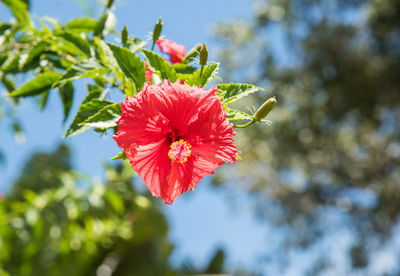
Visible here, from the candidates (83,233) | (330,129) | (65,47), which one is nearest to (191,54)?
(65,47)

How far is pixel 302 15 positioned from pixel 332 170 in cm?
323

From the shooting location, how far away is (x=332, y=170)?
752cm

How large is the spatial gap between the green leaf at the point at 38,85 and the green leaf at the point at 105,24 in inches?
7.3

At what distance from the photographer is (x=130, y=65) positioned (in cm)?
80

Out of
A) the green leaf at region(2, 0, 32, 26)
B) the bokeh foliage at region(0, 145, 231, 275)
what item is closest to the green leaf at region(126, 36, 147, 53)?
the green leaf at region(2, 0, 32, 26)

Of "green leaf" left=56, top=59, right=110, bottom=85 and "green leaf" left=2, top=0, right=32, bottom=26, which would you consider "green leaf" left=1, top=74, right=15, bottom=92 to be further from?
"green leaf" left=56, top=59, right=110, bottom=85

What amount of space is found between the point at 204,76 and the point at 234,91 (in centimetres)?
7

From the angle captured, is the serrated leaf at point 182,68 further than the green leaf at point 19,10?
No

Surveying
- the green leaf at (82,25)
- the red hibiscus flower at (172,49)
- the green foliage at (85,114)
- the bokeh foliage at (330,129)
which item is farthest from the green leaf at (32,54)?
the bokeh foliage at (330,129)

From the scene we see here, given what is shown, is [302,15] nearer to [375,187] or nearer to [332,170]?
[332,170]

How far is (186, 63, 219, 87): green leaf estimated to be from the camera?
72 centimetres

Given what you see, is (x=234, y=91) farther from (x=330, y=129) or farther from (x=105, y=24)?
(x=330, y=129)

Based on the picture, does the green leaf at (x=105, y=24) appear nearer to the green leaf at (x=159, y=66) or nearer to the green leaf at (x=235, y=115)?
the green leaf at (x=159, y=66)

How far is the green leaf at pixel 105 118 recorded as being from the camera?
2.37 feet
